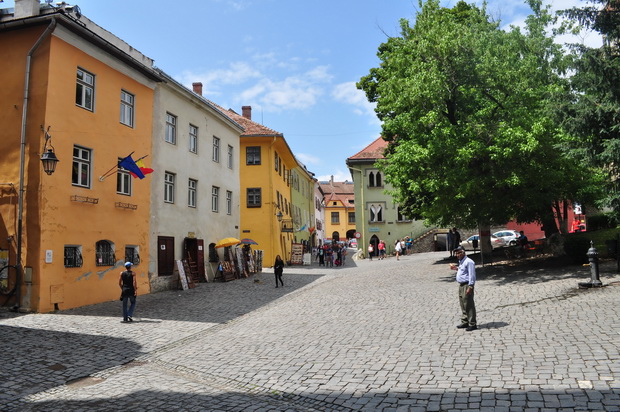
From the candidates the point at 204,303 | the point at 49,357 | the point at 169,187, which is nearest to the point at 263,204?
the point at 169,187

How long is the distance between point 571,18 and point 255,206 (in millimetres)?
24745

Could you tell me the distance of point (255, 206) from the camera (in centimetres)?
3581

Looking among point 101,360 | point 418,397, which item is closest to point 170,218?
point 101,360

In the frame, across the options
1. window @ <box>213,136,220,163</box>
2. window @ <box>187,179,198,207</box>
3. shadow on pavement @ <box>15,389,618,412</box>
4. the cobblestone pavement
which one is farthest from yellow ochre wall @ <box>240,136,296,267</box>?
shadow on pavement @ <box>15,389,618,412</box>

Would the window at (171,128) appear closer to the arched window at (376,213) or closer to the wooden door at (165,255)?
the wooden door at (165,255)

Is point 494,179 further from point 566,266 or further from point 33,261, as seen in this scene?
point 33,261

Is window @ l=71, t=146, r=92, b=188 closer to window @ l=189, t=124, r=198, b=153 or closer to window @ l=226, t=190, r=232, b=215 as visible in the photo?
window @ l=189, t=124, r=198, b=153

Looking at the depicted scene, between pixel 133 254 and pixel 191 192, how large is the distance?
5.83 meters

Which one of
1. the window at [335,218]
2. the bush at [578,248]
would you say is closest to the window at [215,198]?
the bush at [578,248]

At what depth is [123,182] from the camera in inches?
748

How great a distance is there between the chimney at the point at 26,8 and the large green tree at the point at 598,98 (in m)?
16.0

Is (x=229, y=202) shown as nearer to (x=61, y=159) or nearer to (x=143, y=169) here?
(x=143, y=169)

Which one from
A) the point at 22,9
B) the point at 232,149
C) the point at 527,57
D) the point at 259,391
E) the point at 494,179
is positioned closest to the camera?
the point at 259,391

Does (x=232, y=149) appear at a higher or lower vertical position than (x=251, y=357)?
higher
